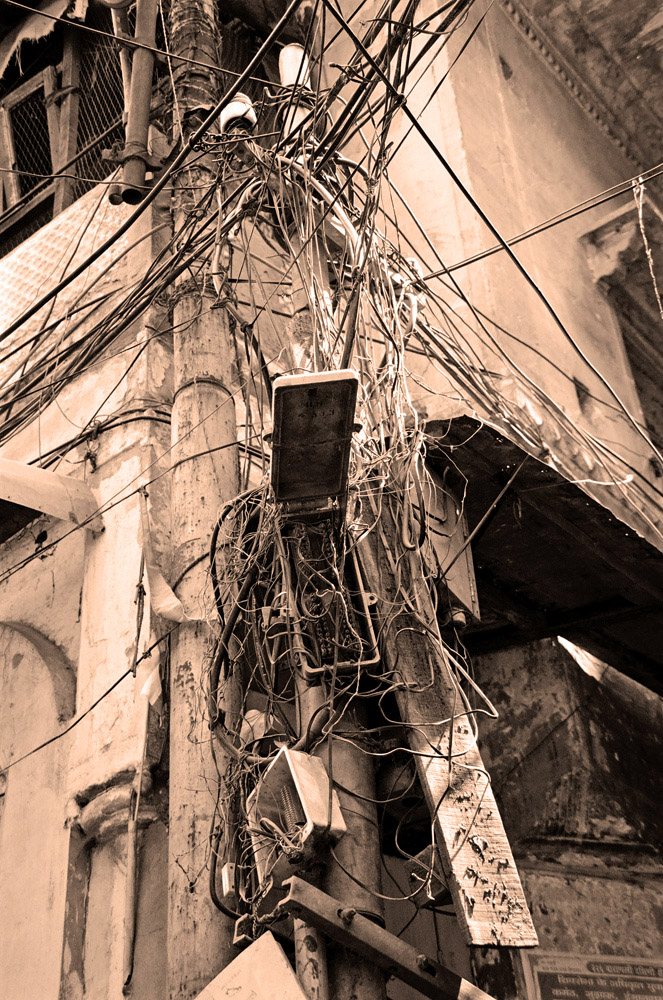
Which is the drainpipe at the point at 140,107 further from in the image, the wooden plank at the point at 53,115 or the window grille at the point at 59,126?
the wooden plank at the point at 53,115

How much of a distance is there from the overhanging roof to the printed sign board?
1.60 metres

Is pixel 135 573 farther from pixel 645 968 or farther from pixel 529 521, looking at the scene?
pixel 645 968

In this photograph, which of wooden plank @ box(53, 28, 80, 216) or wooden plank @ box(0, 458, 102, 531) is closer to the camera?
wooden plank @ box(0, 458, 102, 531)

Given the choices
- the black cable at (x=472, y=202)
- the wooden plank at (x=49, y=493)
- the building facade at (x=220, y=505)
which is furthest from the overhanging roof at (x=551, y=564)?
the wooden plank at (x=49, y=493)

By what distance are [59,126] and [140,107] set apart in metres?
2.88

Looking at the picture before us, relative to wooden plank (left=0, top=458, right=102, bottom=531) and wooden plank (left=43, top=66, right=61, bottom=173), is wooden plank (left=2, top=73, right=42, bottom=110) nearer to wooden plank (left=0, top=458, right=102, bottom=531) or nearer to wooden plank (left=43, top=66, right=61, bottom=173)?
wooden plank (left=43, top=66, right=61, bottom=173)

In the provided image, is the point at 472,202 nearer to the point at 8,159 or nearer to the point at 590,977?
the point at 590,977

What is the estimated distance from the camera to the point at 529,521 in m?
4.85

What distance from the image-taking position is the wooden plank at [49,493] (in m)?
4.72

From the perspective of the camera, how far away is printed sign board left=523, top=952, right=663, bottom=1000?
463 centimetres

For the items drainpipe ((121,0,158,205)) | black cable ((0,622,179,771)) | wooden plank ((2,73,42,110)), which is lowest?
black cable ((0,622,179,771))

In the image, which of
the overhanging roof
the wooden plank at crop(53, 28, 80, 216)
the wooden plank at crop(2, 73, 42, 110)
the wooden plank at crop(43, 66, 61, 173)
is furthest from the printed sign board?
the wooden plank at crop(2, 73, 42, 110)

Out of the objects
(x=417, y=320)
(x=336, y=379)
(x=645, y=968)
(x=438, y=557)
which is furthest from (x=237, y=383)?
(x=645, y=968)

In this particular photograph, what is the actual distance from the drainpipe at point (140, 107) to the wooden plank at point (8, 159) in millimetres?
3010
